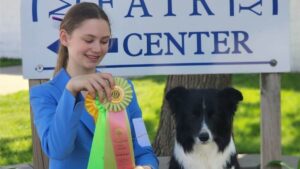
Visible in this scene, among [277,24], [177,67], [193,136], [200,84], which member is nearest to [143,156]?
[193,136]

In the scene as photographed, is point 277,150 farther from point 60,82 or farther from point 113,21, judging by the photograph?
point 60,82

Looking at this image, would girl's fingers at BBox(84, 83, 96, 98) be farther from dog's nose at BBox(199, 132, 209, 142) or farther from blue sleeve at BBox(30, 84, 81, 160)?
dog's nose at BBox(199, 132, 209, 142)

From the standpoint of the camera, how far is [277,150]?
4.45m

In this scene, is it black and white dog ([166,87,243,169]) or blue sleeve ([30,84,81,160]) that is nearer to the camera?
blue sleeve ([30,84,81,160])

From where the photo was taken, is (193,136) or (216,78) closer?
(193,136)

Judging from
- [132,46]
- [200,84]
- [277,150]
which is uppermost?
[132,46]

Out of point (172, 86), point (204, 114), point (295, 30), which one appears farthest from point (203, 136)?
point (295, 30)

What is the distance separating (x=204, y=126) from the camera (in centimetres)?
367

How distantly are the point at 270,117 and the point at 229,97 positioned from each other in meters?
0.72

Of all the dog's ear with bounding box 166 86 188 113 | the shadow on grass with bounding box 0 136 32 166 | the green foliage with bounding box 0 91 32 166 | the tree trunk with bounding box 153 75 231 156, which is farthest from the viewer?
the green foliage with bounding box 0 91 32 166

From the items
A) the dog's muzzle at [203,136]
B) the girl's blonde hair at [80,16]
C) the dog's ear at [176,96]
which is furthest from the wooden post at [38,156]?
the girl's blonde hair at [80,16]

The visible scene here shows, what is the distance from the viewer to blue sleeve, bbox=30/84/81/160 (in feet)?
8.13

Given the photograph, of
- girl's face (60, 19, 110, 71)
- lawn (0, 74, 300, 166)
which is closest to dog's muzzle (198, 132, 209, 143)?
girl's face (60, 19, 110, 71)

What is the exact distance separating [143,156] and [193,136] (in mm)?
900
